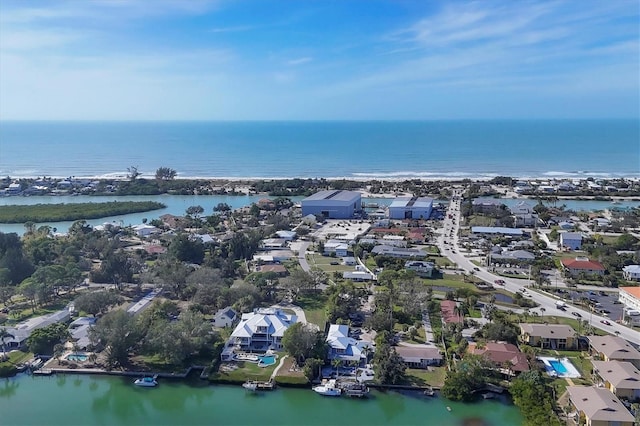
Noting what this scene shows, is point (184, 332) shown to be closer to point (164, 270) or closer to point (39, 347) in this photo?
point (39, 347)

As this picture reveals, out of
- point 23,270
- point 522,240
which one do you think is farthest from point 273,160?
A: point 23,270

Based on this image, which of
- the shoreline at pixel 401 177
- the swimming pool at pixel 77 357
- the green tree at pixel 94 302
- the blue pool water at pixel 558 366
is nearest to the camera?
the blue pool water at pixel 558 366

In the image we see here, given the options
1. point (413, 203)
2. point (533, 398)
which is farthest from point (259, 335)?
point (413, 203)

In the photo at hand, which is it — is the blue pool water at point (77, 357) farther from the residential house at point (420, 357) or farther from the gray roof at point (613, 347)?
the gray roof at point (613, 347)

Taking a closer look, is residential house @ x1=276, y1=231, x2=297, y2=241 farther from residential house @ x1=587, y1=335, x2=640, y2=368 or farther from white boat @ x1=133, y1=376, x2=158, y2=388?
residential house @ x1=587, y1=335, x2=640, y2=368

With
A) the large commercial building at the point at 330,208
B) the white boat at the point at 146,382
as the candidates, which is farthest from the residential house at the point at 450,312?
the large commercial building at the point at 330,208

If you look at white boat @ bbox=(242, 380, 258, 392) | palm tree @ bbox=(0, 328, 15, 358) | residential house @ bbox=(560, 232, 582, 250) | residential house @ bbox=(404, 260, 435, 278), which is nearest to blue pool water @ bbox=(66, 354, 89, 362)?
palm tree @ bbox=(0, 328, 15, 358)

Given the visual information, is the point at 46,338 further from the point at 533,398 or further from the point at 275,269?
the point at 533,398
